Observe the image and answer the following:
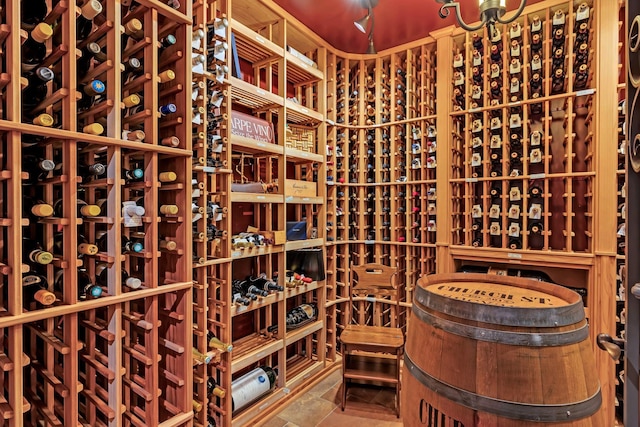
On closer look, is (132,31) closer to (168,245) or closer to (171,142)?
(171,142)

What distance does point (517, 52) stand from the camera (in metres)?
2.84

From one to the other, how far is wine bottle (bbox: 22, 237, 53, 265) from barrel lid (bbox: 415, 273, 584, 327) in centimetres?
127

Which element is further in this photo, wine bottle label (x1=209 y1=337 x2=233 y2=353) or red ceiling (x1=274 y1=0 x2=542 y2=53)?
red ceiling (x1=274 y1=0 x2=542 y2=53)

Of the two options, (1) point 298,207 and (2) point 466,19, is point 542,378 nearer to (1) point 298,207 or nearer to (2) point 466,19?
(1) point 298,207

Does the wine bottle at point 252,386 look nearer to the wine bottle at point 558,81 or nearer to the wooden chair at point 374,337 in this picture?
the wooden chair at point 374,337

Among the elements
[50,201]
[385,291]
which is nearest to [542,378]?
[50,201]

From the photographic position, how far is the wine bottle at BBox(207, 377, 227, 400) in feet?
6.95

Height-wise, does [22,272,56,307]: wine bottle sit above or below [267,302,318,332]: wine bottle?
above

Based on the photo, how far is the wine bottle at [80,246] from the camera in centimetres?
121

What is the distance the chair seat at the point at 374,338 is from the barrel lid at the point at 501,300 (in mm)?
1547

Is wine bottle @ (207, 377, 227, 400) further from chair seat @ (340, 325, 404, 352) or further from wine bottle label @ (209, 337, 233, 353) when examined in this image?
chair seat @ (340, 325, 404, 352)

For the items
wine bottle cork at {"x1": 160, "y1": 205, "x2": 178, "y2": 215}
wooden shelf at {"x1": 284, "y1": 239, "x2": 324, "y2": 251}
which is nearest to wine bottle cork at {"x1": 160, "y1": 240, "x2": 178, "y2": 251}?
wine bottle cork at {"x1": 160, "y1": 205, "x2": 178, "y2": 215}

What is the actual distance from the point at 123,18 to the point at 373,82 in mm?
2809

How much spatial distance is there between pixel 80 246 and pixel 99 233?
0.62ft
